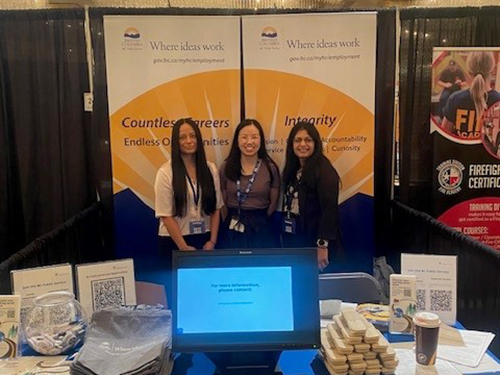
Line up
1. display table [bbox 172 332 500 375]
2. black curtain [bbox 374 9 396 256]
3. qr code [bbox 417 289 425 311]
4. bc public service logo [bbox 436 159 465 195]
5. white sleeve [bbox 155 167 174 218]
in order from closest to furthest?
display table [bbox 172 332 500 375]
qr code [bbox 417 289 425 311]
white sleeve [bbox 155 167 174 218]
black curtain [bbox 374 9 396 256]
bc public service logo [bbox 436 159 465 195]

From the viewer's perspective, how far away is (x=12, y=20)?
350 centimetres

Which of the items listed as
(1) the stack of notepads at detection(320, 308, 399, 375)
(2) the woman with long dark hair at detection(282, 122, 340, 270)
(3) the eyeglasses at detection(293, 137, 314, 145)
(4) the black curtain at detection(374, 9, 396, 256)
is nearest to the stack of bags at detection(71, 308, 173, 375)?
(1) the stack of notepads at detection(320, 308, 399, 375)

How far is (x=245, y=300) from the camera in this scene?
1.48 m

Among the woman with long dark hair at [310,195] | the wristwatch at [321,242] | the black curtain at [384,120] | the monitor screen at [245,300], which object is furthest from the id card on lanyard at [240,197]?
the monitor screen at [245,300]

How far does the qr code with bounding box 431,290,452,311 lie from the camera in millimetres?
1759

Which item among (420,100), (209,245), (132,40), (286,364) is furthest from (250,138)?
(286,364)

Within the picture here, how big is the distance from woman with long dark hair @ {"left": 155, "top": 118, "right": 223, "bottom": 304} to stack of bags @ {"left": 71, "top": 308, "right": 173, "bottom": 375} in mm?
1785

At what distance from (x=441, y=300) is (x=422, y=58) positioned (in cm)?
240

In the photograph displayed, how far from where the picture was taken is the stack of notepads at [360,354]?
1413mm

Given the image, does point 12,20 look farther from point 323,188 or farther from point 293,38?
point 323,188

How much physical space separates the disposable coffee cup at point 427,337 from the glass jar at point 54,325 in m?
1.08

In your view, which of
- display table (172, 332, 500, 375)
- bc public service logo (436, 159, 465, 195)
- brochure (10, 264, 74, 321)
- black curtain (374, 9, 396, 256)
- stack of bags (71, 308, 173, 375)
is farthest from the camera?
bc public service logo (436, 159, 465, 195)

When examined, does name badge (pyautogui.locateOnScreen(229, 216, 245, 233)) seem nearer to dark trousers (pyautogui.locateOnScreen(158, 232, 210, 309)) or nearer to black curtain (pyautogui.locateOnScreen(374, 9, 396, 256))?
dark trousers (pyautogui.locateOnScreen(158, 232, 210, 309))

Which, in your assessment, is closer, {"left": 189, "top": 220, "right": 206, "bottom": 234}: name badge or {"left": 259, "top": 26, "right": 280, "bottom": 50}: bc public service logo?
{"left": 189, "top": 220, "right": 206, "bottom": 234}: name badge
